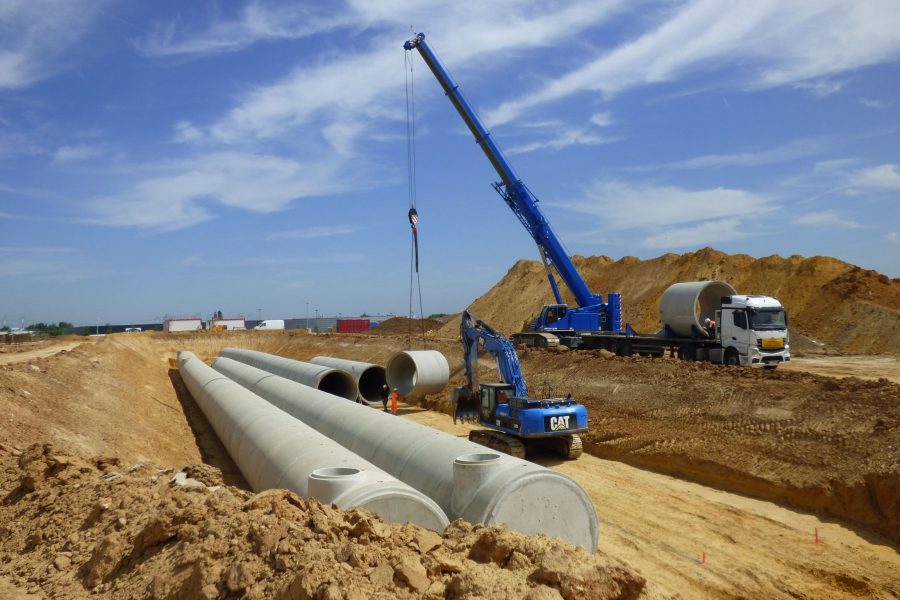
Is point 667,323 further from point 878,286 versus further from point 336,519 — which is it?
point 336,519

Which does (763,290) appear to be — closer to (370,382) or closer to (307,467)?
(370,382)

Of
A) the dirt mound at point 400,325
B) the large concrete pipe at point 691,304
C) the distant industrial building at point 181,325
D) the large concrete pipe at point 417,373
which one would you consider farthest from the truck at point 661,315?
the distant industrial building at point 181,325

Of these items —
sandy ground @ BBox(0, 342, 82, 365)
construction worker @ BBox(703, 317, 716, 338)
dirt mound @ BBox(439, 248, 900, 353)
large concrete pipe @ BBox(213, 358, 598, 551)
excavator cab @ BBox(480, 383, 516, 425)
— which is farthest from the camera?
dirt mound @ BBox(439, 248, 900, 353)

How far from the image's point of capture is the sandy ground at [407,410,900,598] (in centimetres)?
863

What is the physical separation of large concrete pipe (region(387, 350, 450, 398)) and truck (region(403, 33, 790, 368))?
167 inches

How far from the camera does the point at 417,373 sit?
22.6 metres

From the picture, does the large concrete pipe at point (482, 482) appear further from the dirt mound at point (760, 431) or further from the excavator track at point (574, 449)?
the dirt mound at point (760, 431)

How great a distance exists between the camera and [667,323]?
23.7 meters

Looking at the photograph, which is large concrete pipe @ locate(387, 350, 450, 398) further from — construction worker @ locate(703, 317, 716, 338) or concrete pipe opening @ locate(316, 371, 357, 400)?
construction worker @ locate(703, 317, 716, 338)

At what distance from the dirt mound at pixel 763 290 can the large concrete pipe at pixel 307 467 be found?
84.6 ft

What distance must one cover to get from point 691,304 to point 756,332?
3.23 meters

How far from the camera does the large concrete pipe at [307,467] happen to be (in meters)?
6.56

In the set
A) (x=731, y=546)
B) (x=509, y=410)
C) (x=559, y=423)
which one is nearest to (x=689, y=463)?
(x=559, y=423)

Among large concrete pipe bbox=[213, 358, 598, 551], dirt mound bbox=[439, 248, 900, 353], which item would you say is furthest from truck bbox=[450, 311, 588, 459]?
dirt mound bbox=[439, 248, 900, 353]
